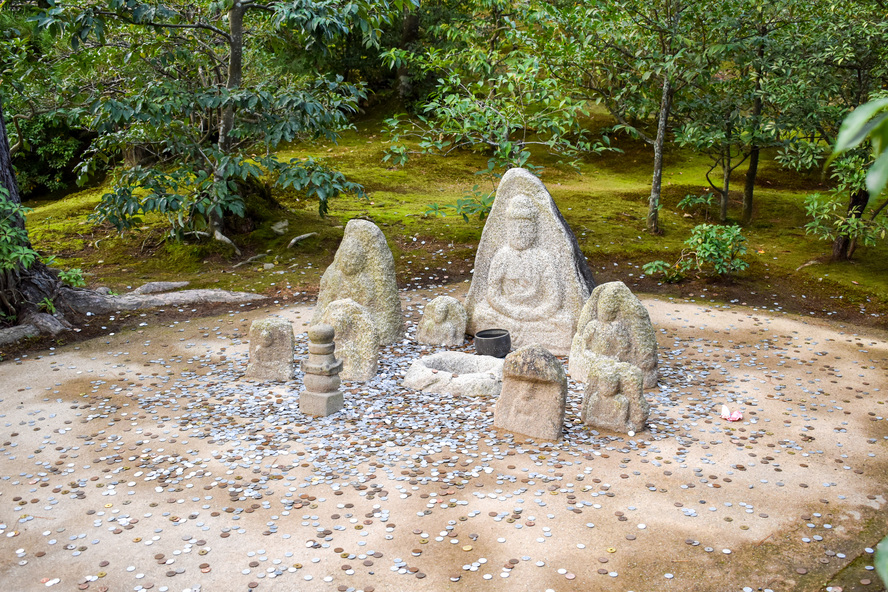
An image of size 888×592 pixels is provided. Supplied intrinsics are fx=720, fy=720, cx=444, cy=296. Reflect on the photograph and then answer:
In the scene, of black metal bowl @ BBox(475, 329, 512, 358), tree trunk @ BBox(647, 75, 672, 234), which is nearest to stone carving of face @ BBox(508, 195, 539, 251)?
black metal bowl @ BBox(475, 329, 512, 358)

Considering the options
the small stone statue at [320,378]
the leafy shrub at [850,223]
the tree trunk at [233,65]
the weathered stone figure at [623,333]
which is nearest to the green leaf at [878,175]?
the small stone statue at [320,378]

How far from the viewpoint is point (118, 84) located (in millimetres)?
12156

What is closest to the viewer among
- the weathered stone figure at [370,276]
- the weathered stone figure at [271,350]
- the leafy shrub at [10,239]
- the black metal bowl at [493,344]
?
the weathered stone figure at [271,350]

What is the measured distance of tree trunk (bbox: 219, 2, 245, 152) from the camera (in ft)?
36.2

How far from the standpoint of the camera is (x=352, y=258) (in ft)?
29.2

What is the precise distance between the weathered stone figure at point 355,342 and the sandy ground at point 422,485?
0.23m

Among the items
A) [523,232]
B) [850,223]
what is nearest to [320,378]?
[523,232]

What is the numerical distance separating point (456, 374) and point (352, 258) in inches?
86.5

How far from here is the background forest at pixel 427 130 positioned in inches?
402

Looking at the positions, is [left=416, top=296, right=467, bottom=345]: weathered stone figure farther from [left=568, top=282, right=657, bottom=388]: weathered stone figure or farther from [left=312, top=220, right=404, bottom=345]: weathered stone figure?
[left=568, top=282, right=657, bottom=388]: weathered stone figure

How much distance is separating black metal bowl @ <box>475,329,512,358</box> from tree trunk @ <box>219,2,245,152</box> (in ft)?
18.3

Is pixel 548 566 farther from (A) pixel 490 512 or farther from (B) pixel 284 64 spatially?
(B) pixel 284 64

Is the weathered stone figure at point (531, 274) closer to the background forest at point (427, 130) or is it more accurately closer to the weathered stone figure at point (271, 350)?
the background forest at point (427, 130)

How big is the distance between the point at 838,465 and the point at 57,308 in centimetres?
950
